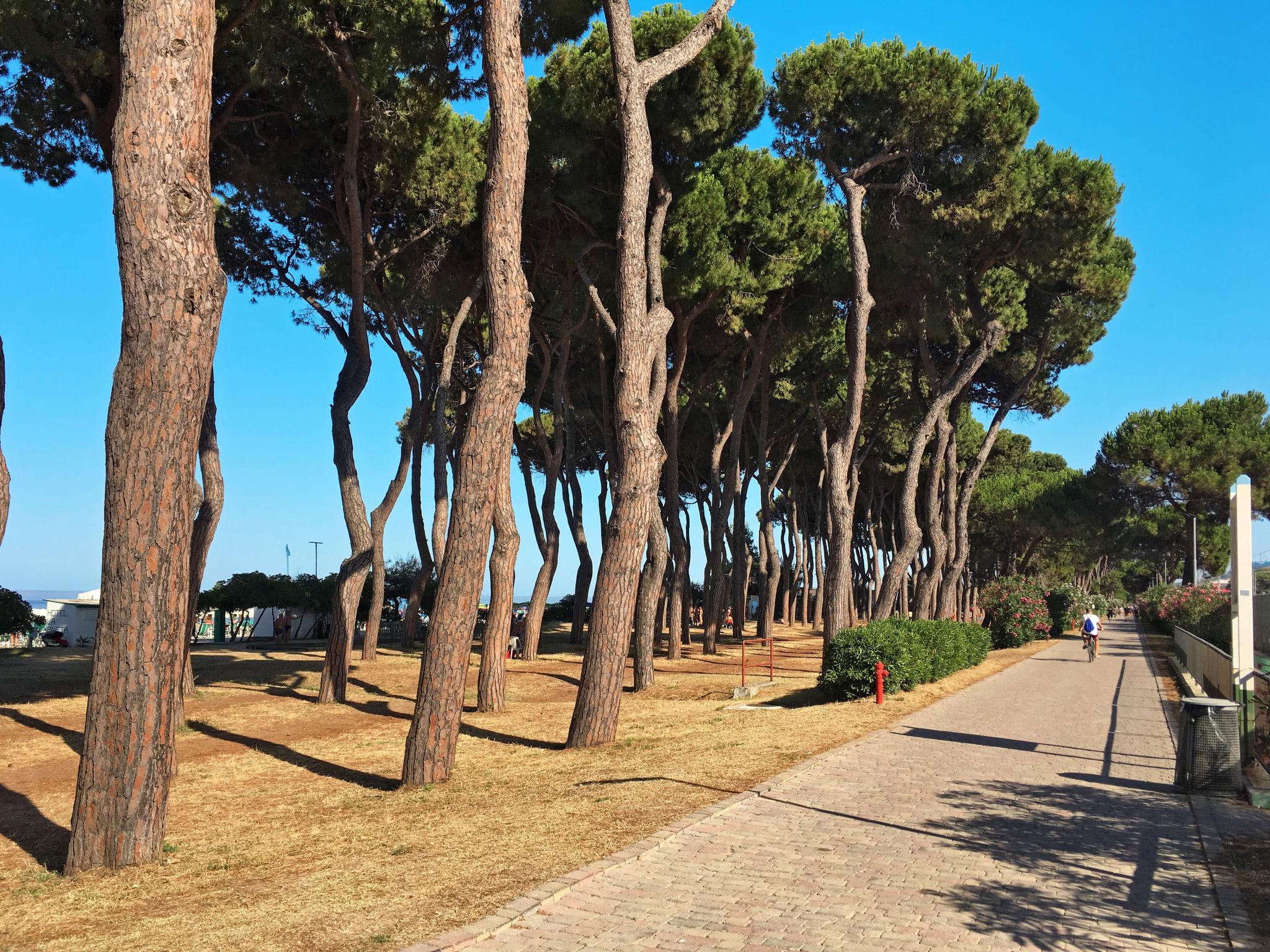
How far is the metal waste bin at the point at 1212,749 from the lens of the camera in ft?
26.7

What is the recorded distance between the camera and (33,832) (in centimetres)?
778

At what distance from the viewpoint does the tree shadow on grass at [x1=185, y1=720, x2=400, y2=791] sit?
954cm

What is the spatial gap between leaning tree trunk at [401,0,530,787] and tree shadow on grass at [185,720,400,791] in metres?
0.54

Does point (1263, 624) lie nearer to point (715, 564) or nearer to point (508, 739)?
point (508, 739)

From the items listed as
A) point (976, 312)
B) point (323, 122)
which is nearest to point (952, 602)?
point (976, 312)

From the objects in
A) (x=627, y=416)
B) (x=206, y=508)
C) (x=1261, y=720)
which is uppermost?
(x=627, y=416)

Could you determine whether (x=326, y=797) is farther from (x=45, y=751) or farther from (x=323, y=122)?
(x=323, y=122)

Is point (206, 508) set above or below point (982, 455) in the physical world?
below

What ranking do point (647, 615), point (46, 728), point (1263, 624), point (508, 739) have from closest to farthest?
point (508, 739) < point (46, 728) < point (647, 615) < point (1263, 624)

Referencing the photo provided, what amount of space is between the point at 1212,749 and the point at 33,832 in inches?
378

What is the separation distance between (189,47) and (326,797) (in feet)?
20.5

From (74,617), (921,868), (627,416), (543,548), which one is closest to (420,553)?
(543,548)

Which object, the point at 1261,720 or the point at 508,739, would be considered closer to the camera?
the point at 1261,720

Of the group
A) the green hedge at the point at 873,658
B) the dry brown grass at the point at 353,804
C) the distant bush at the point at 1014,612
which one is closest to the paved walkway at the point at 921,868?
the dry brown grass at the point at 353,804
